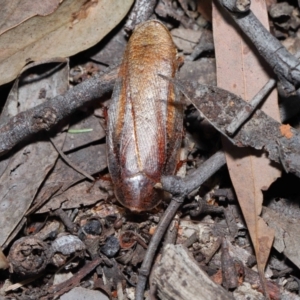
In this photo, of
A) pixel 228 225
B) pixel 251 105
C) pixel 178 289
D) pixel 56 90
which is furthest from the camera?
pixel 56 90

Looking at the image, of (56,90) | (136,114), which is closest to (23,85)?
(56,90)

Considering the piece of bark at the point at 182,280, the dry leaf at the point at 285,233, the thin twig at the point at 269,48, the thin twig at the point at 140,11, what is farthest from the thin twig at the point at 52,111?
the dry leaf at the point at 285,233

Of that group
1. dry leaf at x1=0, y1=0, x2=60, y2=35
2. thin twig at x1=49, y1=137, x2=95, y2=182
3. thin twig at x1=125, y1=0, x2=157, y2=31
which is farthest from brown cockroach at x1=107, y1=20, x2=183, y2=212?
dry leaf at x1=0, y1=0, x2=60, y2=35

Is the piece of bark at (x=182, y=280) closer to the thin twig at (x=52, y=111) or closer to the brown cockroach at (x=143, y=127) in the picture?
the brown cockroach at (x=143, y=127)

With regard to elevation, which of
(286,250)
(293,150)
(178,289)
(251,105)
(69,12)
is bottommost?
(286,250)

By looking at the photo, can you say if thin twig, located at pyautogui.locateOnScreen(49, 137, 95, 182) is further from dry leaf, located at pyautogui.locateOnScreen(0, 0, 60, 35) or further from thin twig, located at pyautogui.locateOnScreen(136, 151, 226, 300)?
dry leaf, located at pyautogui.locateOnScreen(0, 0, 60, 35)

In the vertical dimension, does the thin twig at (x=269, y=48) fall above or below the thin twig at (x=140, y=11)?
below

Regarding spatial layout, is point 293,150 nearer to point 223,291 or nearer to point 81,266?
point 223,291
